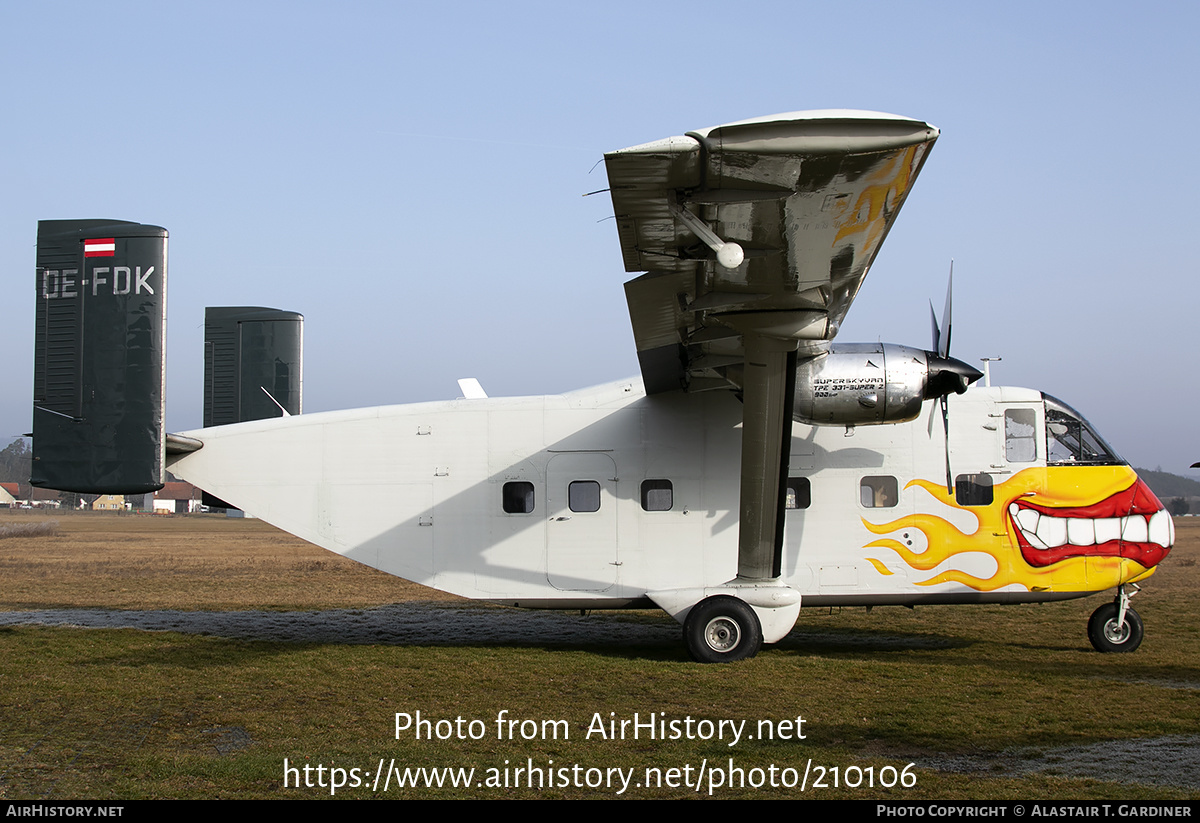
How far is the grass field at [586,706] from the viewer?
19.2ft

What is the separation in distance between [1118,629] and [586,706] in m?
7.04

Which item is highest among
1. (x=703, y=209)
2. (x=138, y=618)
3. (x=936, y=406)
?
(x=703, y=209)

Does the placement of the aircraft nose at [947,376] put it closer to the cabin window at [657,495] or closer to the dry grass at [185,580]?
the cabin window at [657,495]

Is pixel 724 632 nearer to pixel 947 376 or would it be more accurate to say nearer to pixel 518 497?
pixel 518 497

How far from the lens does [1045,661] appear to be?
410 inches

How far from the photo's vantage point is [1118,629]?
11.0 meters

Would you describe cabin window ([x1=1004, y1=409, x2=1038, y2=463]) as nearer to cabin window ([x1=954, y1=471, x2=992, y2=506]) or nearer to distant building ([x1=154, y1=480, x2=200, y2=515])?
cabin window ([x1=954, y1=471, x2=992, y2=506])

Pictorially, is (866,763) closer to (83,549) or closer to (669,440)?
(669,440)

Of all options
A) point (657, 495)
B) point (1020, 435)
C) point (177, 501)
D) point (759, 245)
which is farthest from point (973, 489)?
point (177, 501)

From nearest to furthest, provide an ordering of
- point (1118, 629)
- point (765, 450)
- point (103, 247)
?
point (765, 450) → point (103, 247) → point (1118, 629)

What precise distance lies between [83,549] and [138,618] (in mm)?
23580

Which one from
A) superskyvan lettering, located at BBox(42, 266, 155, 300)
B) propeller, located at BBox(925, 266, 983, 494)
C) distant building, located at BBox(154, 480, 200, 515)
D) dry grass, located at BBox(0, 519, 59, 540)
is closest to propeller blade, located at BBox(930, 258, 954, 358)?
propeller, located at BBox(925, 266, 983, 494)

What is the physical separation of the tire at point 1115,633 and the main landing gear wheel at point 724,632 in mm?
4423
